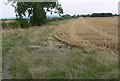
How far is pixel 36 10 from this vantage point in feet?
152

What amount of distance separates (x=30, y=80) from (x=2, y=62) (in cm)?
304

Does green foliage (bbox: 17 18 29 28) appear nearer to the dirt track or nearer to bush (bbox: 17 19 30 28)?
bush (bbox: 17 19 30 28)

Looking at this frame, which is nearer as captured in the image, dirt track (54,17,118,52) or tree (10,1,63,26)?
dirt track (54,17,118,52)

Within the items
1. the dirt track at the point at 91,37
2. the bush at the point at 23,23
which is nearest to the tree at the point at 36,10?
the bush at the point at 23,23

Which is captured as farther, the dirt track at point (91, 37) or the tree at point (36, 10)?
the tree at point (36, 10)

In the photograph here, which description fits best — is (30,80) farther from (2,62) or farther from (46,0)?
(46,0)

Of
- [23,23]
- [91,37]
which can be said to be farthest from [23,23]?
[91,37]

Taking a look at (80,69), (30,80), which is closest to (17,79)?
(30,80)

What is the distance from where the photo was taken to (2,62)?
34.8ft

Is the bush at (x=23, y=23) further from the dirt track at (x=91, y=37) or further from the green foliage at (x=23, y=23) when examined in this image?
the dirt track at (x=91, y=37)

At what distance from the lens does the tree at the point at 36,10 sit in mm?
46844

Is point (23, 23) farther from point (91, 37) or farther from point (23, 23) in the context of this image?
point (91, 37)

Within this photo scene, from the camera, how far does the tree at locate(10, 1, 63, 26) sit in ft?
154

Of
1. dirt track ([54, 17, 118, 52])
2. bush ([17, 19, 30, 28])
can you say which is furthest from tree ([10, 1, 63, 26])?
dirt track ([54, 17, 118, 52])
